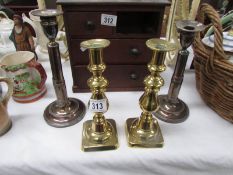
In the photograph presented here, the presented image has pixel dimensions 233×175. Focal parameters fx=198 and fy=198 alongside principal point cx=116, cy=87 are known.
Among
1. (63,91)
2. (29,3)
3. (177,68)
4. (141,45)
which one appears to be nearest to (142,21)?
(141,45)

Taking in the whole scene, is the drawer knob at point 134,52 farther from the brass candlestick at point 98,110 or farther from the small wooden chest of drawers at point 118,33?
the brass candlestick at point 98,110

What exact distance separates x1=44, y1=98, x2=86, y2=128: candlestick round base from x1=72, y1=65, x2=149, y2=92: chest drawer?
0.25ft

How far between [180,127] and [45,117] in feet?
1.10

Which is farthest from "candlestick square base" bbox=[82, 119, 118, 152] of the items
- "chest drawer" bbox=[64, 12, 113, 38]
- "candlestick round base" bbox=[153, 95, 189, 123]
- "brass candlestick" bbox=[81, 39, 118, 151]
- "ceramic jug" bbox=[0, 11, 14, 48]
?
"ceramic jug" bbox=[0, 11, 14, 48]

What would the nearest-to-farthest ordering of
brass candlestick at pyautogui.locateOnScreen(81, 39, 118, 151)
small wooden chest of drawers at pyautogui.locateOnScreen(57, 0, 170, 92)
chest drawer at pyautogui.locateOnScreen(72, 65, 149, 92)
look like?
brass candlestick at pyautogui.locateOnScreen(81, 39, 118, 151), small wooden chest of drawers at pyautogui.locateOnScreen(57, 0, 170, 92), chest drawer at pyautogui.locateOnScreen(72, 65, 149, 92)

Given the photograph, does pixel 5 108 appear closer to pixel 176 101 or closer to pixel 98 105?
pixel 98 105

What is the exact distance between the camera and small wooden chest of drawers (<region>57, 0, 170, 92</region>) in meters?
0.46

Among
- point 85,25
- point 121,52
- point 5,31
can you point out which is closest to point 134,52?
point 121,52

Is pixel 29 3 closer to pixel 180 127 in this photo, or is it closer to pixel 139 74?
pixel 139 74

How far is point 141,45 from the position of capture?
524mm

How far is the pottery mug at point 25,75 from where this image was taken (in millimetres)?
473

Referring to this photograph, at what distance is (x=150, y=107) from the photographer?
0.41 metres

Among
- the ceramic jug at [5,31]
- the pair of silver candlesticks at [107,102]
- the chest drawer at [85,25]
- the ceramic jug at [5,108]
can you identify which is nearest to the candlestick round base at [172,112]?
the pair of silver candlesticks at [107,102]

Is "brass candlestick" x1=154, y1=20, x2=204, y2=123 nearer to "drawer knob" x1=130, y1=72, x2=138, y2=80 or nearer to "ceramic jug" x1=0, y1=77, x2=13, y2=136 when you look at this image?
"drawer knob" x1=130, y1=72, x2=138, y2=80
